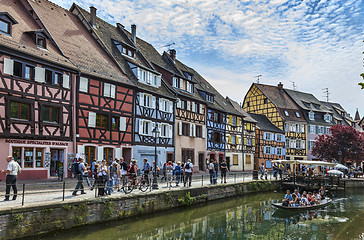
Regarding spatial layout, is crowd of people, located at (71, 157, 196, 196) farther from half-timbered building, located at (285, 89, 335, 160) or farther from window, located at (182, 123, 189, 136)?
half-timbered building, located at (285, 89, 335, 160)

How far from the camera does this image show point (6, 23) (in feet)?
62.1

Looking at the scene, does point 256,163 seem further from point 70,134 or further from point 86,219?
point 86,219

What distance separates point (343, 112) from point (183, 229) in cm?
6058

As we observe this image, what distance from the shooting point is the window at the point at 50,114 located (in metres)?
20.0

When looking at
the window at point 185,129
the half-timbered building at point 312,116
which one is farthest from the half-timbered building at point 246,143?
the half-timbered building at point 312,116

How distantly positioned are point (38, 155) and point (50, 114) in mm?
2568

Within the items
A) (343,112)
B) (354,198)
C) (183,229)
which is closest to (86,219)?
(183,229)

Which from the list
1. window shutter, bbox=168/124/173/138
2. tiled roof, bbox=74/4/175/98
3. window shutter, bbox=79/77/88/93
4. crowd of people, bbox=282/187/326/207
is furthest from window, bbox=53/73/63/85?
crowd of people, bbox=282/187/326/207

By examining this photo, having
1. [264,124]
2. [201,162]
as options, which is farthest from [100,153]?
[264,124]

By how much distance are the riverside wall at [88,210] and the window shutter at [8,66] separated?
903 centimetres

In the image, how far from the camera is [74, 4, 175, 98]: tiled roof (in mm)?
27812

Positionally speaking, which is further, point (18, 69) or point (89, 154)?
point (89, 154)

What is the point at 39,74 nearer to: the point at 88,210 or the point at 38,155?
the point at 38,155

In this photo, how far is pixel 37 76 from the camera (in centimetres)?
1953
